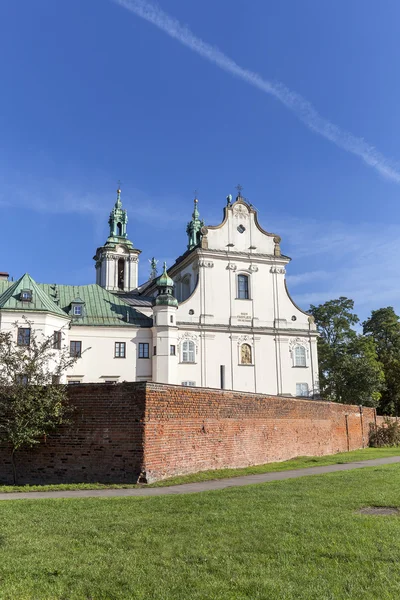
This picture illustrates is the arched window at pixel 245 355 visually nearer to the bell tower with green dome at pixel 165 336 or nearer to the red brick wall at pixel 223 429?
the bell tower with green dome at pixel 165 336

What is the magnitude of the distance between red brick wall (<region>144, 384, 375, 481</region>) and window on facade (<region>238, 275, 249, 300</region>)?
16443mm

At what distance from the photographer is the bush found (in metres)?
35.7

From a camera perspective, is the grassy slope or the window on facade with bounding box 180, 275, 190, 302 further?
the window on facade with bounding box 180, 275, 190, 302

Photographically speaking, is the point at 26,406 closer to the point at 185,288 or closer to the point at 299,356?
the point at 299,356

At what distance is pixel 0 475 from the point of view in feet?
49.7

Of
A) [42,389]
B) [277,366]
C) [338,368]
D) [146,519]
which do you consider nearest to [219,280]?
[277,366]

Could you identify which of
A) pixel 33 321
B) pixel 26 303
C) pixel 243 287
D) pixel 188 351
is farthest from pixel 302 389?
pixel 26 303

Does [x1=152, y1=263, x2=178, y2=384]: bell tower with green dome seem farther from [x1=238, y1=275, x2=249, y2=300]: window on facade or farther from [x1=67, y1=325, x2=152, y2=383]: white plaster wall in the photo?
[x1=238, y1=275, x2=249, y2=300]: window on facade

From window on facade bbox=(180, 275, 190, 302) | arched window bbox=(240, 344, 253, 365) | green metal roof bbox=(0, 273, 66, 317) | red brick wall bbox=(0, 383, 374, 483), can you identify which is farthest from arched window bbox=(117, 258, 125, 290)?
red brick wall bbox=(0, 383, 374, 483)

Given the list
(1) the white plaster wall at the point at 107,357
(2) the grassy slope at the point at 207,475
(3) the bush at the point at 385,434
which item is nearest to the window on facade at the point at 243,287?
(1) the white plaster wall at the point at 107,357

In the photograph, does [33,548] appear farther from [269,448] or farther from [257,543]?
[269,448]

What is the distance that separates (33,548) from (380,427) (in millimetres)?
33355

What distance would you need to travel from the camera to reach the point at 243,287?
43719 millimetres

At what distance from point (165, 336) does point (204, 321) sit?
4.05m
